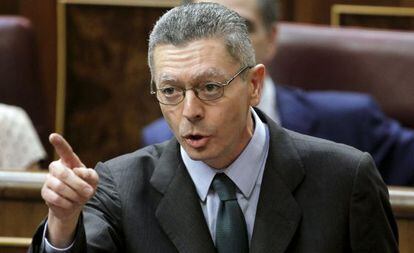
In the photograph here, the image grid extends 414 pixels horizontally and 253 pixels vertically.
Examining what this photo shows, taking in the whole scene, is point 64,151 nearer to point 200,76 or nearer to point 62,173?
point 62,173

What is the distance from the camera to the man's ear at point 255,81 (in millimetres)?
1343

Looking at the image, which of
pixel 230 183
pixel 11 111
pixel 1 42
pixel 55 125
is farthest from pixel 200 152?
pixel 55 125

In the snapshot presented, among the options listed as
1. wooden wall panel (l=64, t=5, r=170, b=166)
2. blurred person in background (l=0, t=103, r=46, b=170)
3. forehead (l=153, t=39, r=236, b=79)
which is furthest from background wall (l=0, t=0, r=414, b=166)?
forehead (l=153, t=39, r=236, b=79)

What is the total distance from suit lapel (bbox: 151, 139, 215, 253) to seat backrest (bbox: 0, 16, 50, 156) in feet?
4.38

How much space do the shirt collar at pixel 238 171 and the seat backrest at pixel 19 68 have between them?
1.35 metres

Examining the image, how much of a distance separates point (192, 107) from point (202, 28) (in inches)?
4.1

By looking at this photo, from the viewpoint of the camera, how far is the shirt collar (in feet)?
4.46

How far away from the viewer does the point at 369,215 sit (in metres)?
1.32

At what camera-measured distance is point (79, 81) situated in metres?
2.93

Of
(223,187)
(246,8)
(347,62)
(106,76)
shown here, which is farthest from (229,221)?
(106,76)

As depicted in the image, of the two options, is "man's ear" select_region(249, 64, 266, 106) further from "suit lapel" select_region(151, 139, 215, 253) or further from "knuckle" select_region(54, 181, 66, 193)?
"knuckle" select_region(54, 181, 66, 193)

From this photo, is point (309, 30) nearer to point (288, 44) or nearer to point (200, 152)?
point (288, 44)

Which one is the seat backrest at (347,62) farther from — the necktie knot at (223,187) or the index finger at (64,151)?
the index finger at (64,151)

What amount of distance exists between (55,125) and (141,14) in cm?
47
